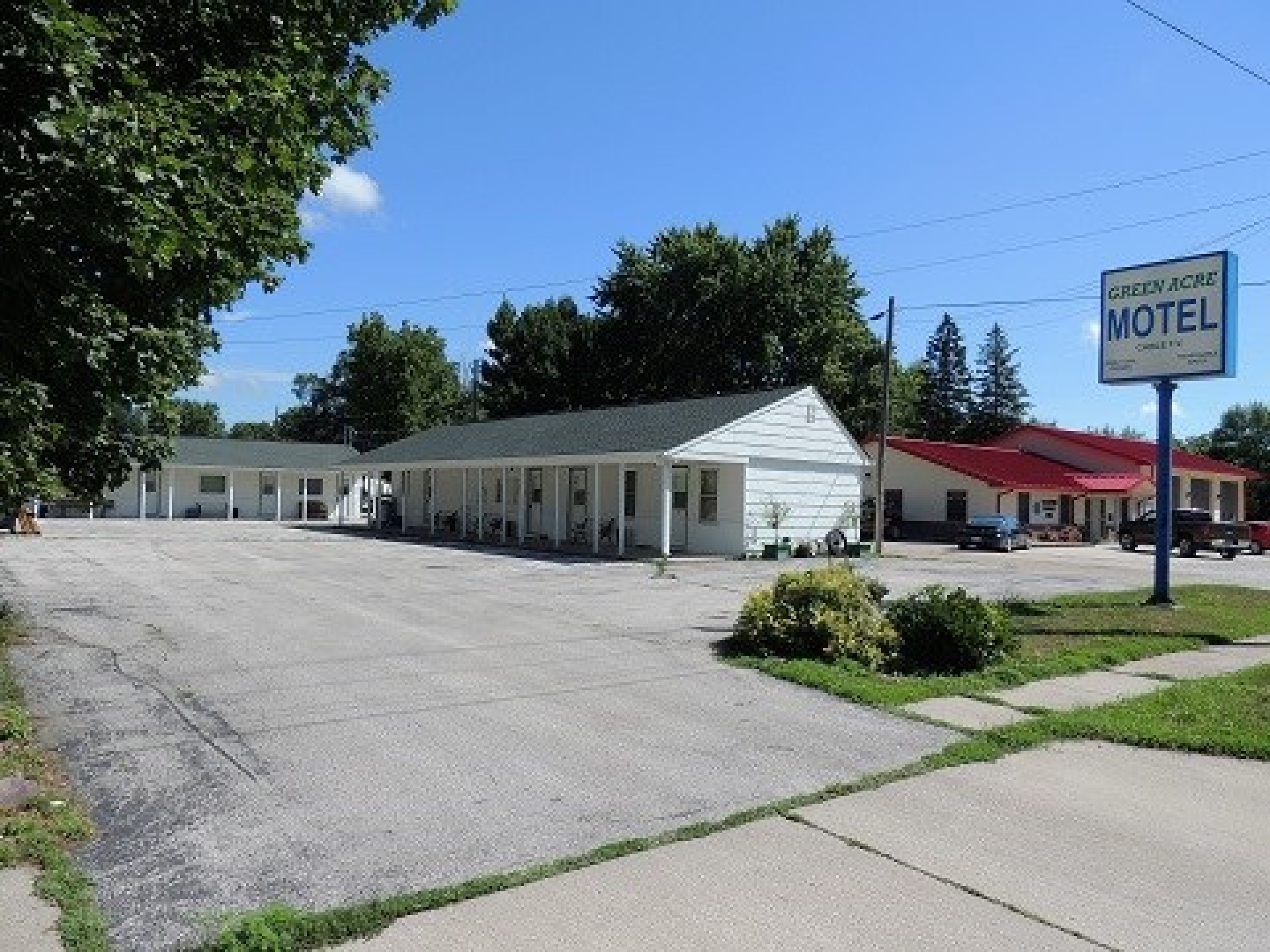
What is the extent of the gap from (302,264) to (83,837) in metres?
5.17

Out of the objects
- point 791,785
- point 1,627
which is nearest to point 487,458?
point 1,627

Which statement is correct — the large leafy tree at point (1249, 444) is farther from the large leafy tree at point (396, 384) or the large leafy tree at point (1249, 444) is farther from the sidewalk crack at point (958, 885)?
the sidewalk crack at point (958, 885)

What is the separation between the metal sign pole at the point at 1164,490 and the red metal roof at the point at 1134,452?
36169 millimetres

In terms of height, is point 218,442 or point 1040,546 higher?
point 218,442

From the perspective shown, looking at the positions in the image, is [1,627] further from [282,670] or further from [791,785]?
[791,785]

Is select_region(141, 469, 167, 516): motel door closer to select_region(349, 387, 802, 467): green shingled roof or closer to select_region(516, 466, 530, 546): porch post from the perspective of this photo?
select_region(349, 387, 802, 467): green shingled roof

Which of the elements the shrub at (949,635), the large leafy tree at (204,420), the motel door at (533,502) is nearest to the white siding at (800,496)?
the motel door at (533,502)

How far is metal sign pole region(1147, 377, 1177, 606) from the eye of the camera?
16.8m

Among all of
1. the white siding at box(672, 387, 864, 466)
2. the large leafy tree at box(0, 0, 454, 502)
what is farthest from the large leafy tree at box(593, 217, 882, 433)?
the large leafy tree at box(0, 0, 454, 502)

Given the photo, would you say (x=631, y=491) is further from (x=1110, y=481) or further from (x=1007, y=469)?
(x=1110, y=481)

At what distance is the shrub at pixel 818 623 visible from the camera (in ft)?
35.6

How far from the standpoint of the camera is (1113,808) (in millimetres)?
5973

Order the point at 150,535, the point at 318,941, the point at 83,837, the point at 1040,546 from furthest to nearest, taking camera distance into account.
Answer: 1. the point at 1040,546
2. the point at 150,535
3. the point at 83,837
4. the point at 318,941

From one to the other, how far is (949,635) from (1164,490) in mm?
8514
